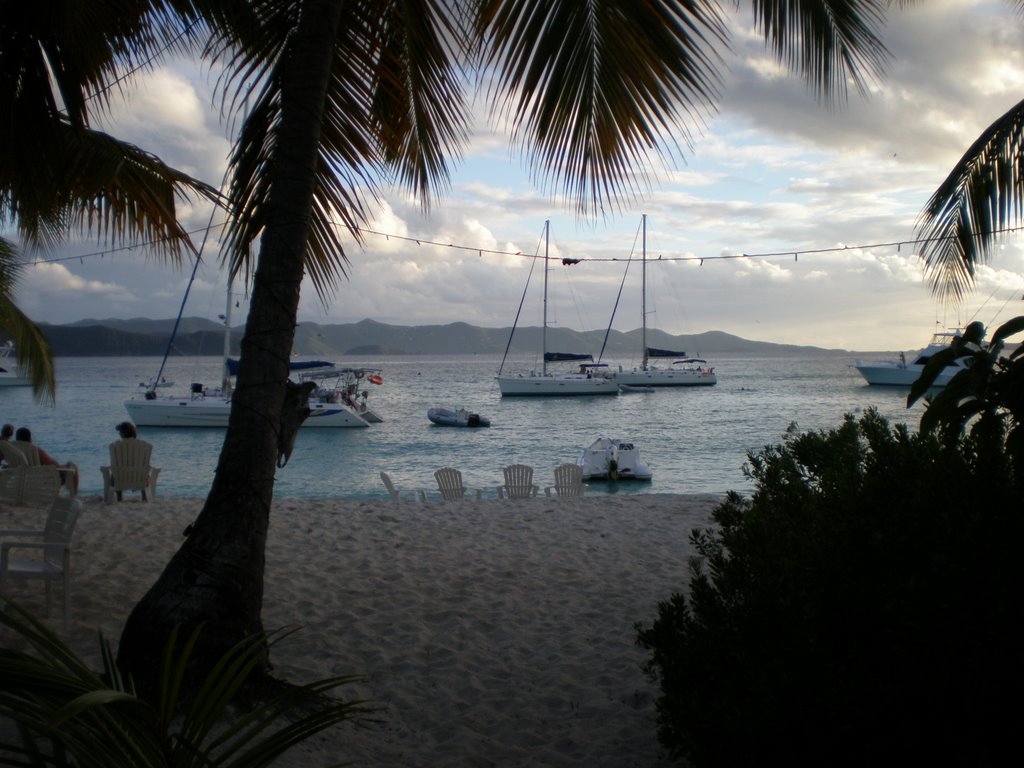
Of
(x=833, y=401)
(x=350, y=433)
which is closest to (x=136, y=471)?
(x=350, y=433)

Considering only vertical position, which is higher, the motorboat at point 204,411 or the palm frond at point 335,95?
the palm frond at point 335,95

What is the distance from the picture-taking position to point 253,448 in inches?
154

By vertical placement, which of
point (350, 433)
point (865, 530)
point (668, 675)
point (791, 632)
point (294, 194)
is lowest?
point (350, 433)

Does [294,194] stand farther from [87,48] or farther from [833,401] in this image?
[833,401]

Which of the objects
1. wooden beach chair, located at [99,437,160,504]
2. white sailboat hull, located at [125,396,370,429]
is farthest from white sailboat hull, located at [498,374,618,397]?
wooden beach chair, located at [99,437,160,504]

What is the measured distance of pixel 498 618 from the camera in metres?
5.57

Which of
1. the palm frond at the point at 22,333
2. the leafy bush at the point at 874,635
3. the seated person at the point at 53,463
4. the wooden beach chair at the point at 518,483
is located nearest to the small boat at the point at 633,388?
the wooden beach chair at the point at 518,483

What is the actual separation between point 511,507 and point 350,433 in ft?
104

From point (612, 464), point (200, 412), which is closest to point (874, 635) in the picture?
point (612, 464)

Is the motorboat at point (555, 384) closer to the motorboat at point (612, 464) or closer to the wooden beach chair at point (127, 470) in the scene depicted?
the motorboat at point (612, 464)

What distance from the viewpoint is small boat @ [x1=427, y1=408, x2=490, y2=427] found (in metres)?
43.7

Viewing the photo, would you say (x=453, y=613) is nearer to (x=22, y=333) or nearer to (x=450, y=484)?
(x=450, y=484)

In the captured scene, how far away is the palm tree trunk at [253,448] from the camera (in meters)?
3.75

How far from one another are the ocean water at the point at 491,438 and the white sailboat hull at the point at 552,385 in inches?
35.4
